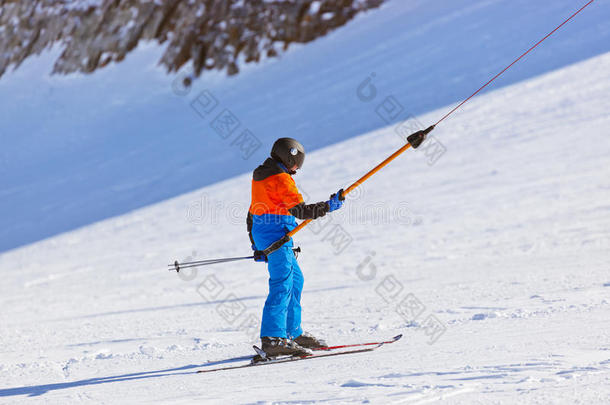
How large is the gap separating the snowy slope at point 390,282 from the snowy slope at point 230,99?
1.94 meters

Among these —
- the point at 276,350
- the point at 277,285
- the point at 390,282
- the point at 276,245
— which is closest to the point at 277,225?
the point at 276,245

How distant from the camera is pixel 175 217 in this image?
37.7 feet

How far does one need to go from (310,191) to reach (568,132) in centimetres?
418

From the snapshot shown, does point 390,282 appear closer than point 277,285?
No

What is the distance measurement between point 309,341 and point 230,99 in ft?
59.3

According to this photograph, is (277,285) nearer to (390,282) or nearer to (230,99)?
(390,282)

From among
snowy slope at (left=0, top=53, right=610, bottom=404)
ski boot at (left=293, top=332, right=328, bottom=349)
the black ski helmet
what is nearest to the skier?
the black ski helmet

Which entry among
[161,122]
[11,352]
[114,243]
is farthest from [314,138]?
[11,352]

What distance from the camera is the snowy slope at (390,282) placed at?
11.0 ft

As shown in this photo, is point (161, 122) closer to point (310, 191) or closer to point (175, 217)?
point (175, 217)

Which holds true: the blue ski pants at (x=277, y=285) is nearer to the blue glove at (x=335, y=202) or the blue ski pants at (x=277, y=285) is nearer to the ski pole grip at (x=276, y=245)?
the ski pole grip at (x=276, y=245)

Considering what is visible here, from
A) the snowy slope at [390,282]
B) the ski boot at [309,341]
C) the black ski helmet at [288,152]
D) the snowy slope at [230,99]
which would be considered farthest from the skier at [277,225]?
the snowy slope at [230,99]

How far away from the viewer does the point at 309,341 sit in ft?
14.0

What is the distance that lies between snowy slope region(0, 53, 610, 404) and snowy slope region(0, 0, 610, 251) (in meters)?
1.94
